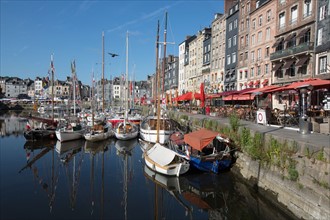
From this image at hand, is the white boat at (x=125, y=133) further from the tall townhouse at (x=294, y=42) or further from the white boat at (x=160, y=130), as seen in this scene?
the tall townhouse at (x=294, y=42)

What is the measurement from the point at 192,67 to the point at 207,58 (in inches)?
381

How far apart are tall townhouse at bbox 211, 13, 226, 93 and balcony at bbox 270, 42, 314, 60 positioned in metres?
17.0

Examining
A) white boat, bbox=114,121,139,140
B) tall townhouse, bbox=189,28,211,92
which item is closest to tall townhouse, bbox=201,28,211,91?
tall townhouse, bbox=189,28,211,92

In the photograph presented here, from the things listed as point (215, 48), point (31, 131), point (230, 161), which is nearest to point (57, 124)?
point (31, 131)

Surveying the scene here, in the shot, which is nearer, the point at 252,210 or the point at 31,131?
the point at 252,210

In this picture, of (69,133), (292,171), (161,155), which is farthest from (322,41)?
(69,133)

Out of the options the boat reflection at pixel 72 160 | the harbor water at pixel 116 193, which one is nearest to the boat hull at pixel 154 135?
the harbor water at pixel 116 193

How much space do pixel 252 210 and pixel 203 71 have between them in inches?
1909

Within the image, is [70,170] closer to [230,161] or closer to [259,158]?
[230,161]

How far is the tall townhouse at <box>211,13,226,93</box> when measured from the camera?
50.8 m

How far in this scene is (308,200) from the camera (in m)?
9.91

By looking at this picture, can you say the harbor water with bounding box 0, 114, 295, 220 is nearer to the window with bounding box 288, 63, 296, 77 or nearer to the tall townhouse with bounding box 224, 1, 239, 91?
the window with bounding box 288, 63, 296, 77

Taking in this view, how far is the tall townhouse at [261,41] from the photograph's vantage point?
118 ft

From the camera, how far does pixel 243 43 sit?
43.0 metres
